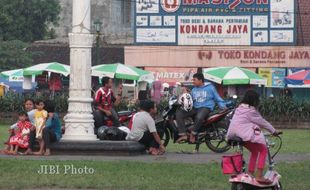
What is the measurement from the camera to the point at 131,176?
42.0 ft

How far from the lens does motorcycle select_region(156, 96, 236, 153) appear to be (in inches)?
672

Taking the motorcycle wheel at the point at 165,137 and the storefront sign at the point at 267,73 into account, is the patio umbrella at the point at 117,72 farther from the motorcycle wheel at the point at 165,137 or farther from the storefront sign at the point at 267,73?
the motorcycle wheel at the point at 165,137

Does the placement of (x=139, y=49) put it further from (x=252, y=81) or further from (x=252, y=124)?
(x=252, y=124)

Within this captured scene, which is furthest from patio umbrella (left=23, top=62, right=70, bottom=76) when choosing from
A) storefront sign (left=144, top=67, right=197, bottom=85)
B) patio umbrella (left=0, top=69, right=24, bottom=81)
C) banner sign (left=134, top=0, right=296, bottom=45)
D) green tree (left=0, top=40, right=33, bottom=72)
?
green tree (left=0, top=40, right=33, bottom=72)

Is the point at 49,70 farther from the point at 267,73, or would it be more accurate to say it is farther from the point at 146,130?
the point at 146,130

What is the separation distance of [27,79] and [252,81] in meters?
10.1

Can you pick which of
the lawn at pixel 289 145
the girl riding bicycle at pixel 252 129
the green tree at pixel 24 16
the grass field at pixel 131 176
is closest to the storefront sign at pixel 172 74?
the green tree at pixel 24 16

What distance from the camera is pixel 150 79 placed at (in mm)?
39562

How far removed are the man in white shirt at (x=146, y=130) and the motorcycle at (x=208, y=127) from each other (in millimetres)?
1075

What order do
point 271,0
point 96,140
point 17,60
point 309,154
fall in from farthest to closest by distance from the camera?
point 17,60 < point 271,0 < point 309,154 < point 96,140

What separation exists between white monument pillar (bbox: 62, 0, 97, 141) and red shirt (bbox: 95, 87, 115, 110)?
117 centimetres

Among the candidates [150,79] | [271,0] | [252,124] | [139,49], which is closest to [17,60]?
[139,49]

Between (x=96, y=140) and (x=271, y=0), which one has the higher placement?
(x=271, y=0)

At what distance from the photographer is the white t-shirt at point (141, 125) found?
15.8 metres
